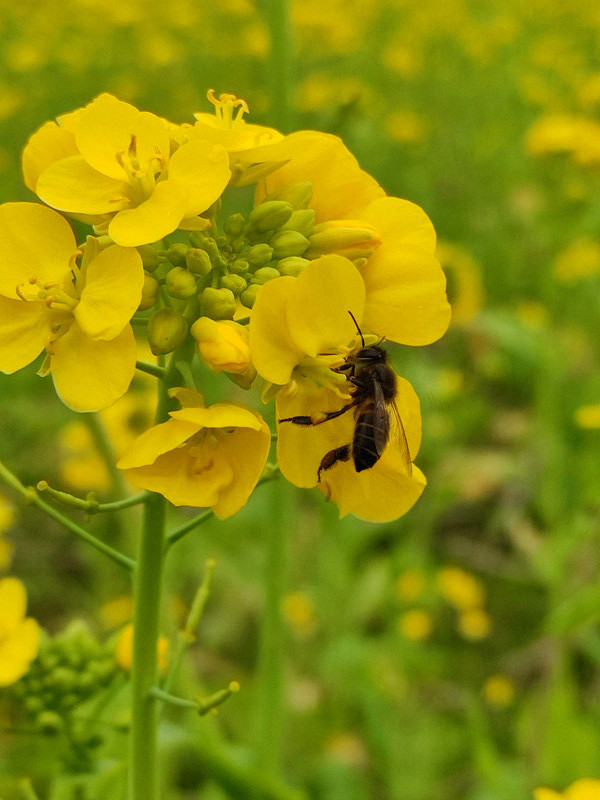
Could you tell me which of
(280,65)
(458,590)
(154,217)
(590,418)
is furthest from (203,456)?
(458,590)

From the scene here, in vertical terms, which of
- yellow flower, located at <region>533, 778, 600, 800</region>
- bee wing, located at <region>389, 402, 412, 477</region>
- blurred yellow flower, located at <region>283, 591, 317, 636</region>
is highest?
bee wing, located at <region>389, 402, 412, 477</region>

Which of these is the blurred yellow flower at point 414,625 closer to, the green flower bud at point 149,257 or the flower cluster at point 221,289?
the flower cluster at point 221,289

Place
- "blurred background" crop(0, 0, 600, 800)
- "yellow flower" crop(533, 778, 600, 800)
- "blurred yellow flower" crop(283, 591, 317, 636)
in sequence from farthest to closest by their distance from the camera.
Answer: "blurred yellow flower" crop(283, 591, 317, 636), "blurred background" crop(0, 0, 600, 800), "yellow flower" crop(533, 778, 600, 800)

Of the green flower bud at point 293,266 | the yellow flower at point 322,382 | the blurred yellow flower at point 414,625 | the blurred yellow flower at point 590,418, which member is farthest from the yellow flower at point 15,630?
the blurred yellow flower at point 414,625

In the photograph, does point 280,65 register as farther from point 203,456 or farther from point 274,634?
point 203,456

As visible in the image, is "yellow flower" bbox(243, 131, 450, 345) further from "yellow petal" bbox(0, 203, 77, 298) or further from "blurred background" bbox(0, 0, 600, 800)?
"blurred background" bbox(0, 0, 600, 800)

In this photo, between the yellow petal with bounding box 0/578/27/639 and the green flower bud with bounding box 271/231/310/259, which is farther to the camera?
the yellow petal with bounding box 0/578/27/639

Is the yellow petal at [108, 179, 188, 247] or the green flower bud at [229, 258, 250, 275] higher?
the yellow petal at [108, 179, 188, 247]

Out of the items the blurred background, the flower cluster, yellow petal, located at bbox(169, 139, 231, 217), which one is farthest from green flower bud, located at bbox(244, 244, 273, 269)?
the blurred background
